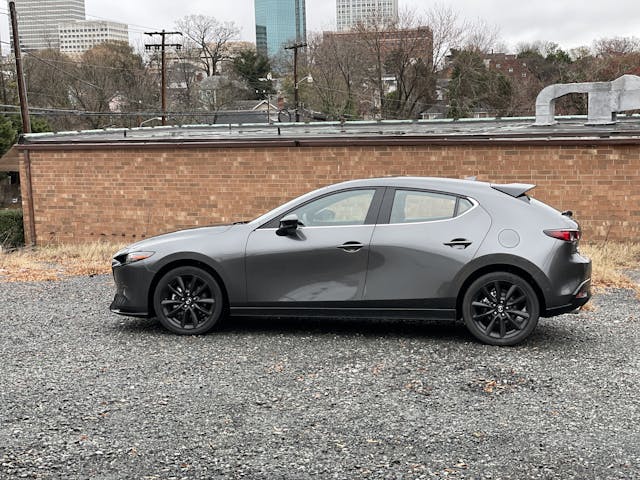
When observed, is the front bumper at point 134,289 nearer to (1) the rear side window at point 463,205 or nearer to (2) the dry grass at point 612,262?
(1) the rear side window at point 463,205

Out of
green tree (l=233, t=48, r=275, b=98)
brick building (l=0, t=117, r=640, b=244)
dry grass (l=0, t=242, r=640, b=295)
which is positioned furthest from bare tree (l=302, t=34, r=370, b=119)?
dry grass (l=0, t=242, r=640, b=295)

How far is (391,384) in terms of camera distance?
567 centimetres

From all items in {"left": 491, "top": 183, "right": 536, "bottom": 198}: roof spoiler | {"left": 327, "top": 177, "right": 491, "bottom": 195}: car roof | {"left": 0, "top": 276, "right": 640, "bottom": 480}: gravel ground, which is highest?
{"left": 327, "top": 177, "right": 491, "bottom": 195}: car roof

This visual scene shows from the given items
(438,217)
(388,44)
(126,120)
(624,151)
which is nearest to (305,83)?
(388,44)

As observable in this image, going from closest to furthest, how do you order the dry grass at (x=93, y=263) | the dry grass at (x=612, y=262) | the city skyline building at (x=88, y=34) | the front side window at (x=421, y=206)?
1. the front side window at (x=421, y=206)
2. the dry grass at (x=612, y=262)
3. the dry grass at (x=93, y=263)
4. the city skyline building at (x=88, y=34)

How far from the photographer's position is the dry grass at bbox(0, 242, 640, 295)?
10648 mm

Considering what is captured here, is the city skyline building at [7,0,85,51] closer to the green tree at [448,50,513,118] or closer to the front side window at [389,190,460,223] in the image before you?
the green tree at [448,50,513,118]

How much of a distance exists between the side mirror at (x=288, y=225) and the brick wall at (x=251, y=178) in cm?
901

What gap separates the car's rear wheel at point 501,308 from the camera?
21.7 ft

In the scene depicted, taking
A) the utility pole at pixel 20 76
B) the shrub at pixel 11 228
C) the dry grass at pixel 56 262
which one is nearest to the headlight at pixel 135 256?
the dry grass at pixel 56 262

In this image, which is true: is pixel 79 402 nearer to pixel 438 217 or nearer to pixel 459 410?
pixel 459 410

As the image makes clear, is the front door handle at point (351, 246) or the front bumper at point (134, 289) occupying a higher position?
the front door handle at point (351, 246)

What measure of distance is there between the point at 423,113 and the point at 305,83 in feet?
35.6

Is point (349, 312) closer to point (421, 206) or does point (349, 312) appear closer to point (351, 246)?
point (351, 246)
